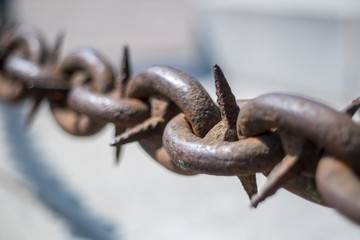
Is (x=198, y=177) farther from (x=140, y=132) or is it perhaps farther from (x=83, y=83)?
(x=140, y=132)

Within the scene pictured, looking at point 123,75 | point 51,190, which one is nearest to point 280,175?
point 123,75

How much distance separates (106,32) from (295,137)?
583 centimetres

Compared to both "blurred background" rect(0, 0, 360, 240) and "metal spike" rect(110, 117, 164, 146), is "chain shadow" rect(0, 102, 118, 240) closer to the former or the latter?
"blurred background" rect(0, 0, 360, 240)

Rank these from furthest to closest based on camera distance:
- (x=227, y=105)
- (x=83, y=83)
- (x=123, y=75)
A: (x=83, y=83), (x=123, y=75), (x=227, y=105)

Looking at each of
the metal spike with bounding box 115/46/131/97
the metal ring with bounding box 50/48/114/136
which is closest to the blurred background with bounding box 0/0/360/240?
the metal ring with bounding box 50/48/114/136

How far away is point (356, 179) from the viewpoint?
50 centimetres

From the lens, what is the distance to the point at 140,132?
82 cm

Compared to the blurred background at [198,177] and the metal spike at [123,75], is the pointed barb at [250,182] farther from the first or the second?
the blurred background at [198,177]

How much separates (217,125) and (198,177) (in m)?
1.46

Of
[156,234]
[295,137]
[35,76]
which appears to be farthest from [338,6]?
[295,137]

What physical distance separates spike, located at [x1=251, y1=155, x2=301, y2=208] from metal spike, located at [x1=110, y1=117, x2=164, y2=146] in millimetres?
307

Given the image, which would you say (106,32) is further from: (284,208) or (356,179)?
(356,179)

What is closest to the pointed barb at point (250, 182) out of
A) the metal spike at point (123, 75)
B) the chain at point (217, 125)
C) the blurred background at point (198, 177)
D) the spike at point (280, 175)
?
the chain at point (217, 125)

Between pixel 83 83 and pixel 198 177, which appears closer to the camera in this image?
pixel 83 83
